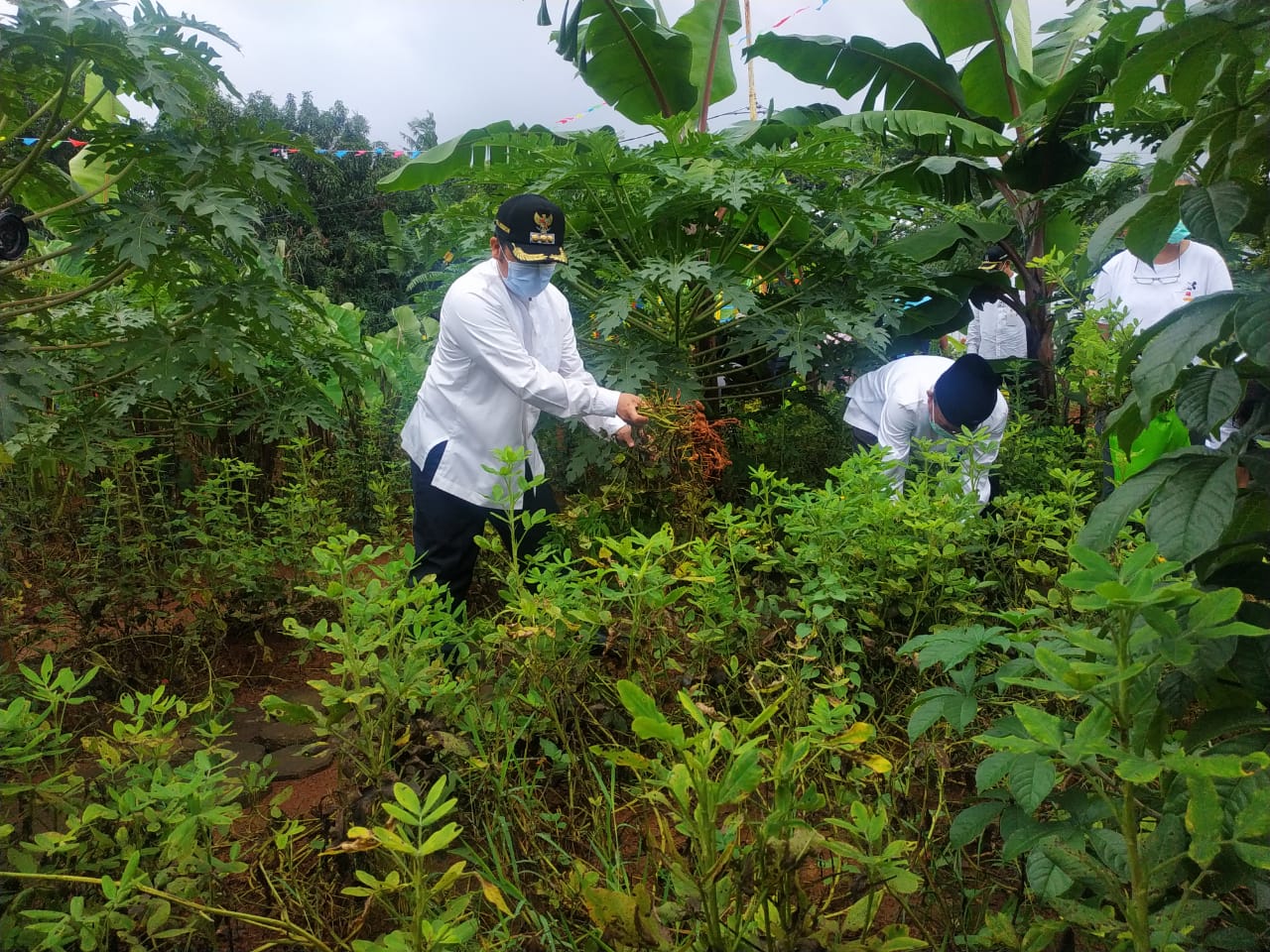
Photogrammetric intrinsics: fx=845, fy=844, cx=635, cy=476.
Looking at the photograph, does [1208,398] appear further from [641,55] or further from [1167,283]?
[641,55]

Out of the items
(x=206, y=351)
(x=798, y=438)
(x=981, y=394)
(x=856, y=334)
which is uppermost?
(x=206, y=351)

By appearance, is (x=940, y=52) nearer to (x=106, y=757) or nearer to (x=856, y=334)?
(x=856, y=334)

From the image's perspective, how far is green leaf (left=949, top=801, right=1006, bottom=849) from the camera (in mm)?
1273

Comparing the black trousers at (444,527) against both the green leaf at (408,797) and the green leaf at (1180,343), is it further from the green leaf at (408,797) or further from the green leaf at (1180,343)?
the green leaf at (1180,343)

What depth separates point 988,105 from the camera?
18.7ft

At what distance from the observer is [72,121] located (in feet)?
7.04

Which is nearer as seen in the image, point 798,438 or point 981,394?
point 981,394

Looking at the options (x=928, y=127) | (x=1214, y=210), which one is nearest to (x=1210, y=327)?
(x=1214, y=210)

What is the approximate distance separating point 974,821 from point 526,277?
2.33 metres

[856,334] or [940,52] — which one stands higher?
[940,52]

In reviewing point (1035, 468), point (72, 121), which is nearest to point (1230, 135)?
point (72, 121)

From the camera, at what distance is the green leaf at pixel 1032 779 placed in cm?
110

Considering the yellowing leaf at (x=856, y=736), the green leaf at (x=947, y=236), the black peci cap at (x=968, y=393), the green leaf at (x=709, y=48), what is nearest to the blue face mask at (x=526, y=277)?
the black peci cap at (x=968, y=393)

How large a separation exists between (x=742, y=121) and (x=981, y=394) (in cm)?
295
